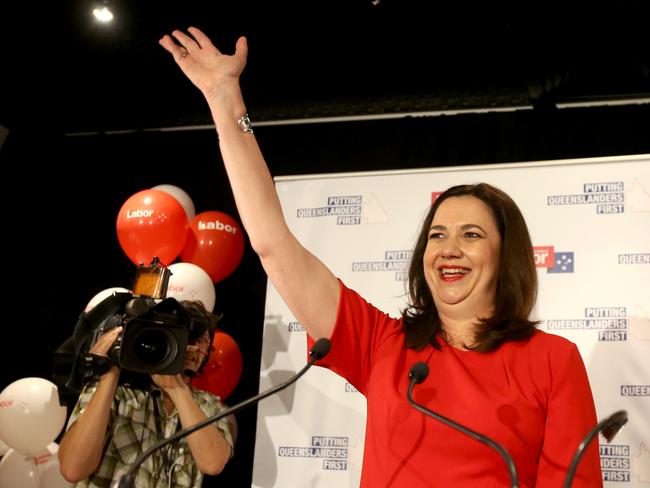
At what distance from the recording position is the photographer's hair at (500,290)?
1430mm

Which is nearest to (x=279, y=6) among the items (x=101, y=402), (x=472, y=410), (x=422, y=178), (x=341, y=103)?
(x=341, y=103)

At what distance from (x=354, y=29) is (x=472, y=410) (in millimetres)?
2414

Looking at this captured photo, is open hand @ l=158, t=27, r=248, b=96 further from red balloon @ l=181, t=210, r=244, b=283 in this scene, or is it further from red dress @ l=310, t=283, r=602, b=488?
red balloon @ l=181, t=210, r=244, b=283

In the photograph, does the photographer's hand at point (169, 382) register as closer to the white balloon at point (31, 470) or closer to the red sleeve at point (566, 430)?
the white balloon at point (31, 470)

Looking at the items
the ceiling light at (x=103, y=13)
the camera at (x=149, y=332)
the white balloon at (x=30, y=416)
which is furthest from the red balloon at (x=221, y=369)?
the ceiling light at (x=103, y=13)

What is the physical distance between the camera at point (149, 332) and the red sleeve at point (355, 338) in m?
0.70

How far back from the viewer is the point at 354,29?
3.36 meters

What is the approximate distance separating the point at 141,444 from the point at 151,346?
452mm

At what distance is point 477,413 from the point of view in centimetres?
128

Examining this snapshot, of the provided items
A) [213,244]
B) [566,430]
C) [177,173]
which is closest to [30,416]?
[213,244]

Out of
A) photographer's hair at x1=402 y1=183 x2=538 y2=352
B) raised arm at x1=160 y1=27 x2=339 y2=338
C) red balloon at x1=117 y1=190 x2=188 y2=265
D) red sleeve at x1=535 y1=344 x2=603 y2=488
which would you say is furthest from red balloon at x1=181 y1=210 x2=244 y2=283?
red sleeve at x1=535 y1=344 x2=603 y2=488

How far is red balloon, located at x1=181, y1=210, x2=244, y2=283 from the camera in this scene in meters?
3.28

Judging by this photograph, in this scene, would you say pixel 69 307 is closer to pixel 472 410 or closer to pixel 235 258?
pixel 235 258

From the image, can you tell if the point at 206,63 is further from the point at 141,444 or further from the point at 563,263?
the point at 563,263
